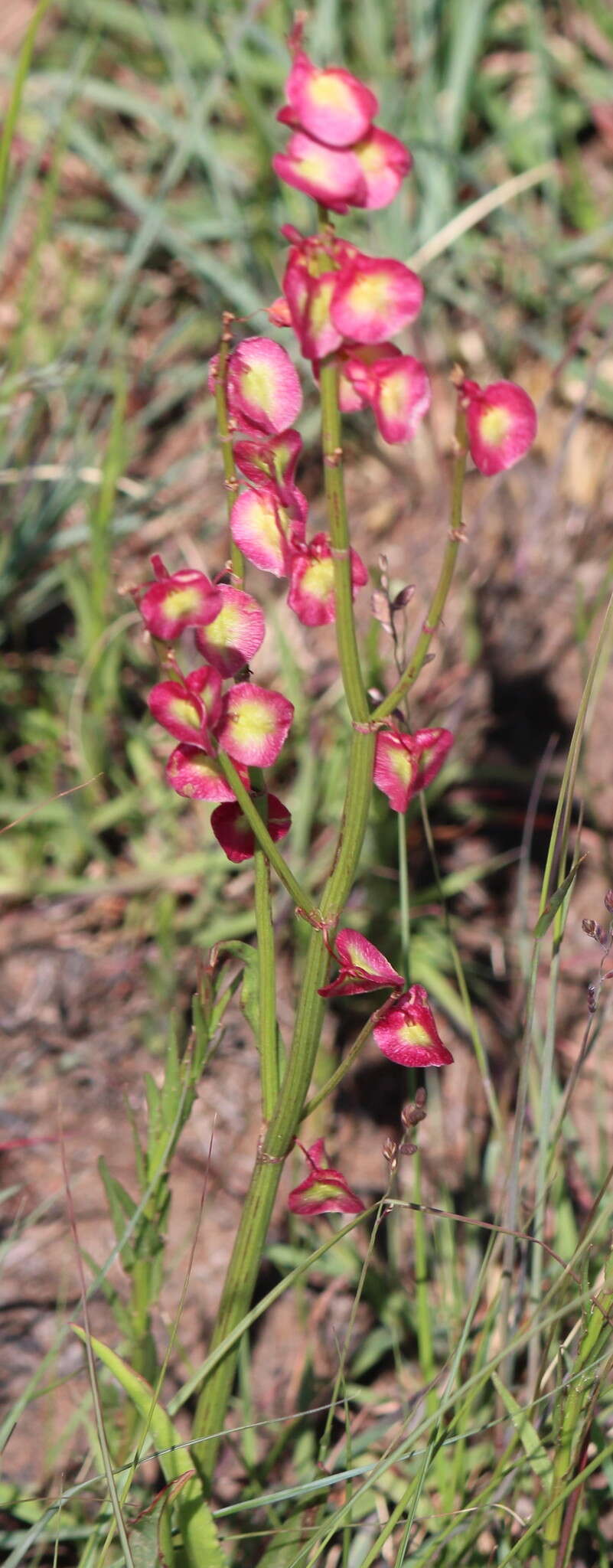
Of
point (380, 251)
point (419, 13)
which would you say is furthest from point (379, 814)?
point (419, 13)

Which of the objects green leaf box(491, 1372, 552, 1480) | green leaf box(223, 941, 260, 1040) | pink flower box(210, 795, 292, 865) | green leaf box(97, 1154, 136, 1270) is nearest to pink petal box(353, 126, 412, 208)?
pink flower box(210, 795, 292, 865)

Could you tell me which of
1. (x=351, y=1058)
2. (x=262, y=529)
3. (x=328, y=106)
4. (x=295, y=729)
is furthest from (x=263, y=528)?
(x=295, y=729)

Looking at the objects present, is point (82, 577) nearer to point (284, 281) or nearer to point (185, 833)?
point (185, 833)

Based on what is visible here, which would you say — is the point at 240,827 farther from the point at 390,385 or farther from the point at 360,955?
the point at 390,385

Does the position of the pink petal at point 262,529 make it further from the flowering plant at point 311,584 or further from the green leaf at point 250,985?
the green leaf at point 250,985

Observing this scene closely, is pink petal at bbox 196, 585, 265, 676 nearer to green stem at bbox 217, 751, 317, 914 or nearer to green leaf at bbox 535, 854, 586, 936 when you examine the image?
green stem at bbox 217, 751, 317, 914
